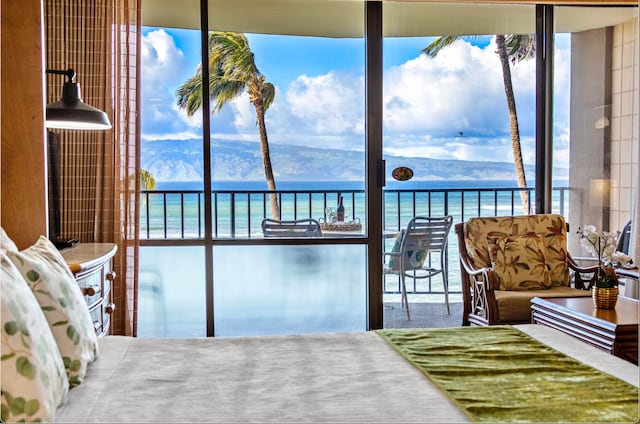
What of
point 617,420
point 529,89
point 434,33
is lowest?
point 617,420

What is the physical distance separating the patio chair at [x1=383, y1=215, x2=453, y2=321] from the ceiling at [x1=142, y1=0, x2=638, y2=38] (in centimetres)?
132

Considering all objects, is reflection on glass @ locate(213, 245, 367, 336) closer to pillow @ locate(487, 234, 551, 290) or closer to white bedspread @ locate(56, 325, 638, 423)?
pillow @ locate(487, 234, 551, 290)

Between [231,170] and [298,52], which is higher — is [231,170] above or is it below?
below

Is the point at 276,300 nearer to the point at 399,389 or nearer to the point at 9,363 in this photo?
the point at 399,389

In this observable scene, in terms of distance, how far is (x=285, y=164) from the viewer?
4.19 meters

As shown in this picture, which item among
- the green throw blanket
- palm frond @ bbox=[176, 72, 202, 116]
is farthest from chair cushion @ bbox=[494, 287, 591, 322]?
palm frond @ bbox=[176, 72, 202, 116]

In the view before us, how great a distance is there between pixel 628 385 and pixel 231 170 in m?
3.01

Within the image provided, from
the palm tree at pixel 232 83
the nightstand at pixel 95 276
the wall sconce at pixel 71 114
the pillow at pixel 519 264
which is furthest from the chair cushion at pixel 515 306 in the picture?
the wall sconce at pixel 71 114

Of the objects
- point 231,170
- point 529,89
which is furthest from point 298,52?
point 529,89

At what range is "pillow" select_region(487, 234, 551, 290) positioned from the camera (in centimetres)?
385

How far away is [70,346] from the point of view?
60.5 inches

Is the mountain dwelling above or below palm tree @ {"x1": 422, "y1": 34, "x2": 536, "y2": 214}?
below

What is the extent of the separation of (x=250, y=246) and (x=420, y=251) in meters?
1.18

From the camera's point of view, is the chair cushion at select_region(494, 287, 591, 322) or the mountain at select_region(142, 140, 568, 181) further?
the mountain at select_region(142, 140, 568, 181)
